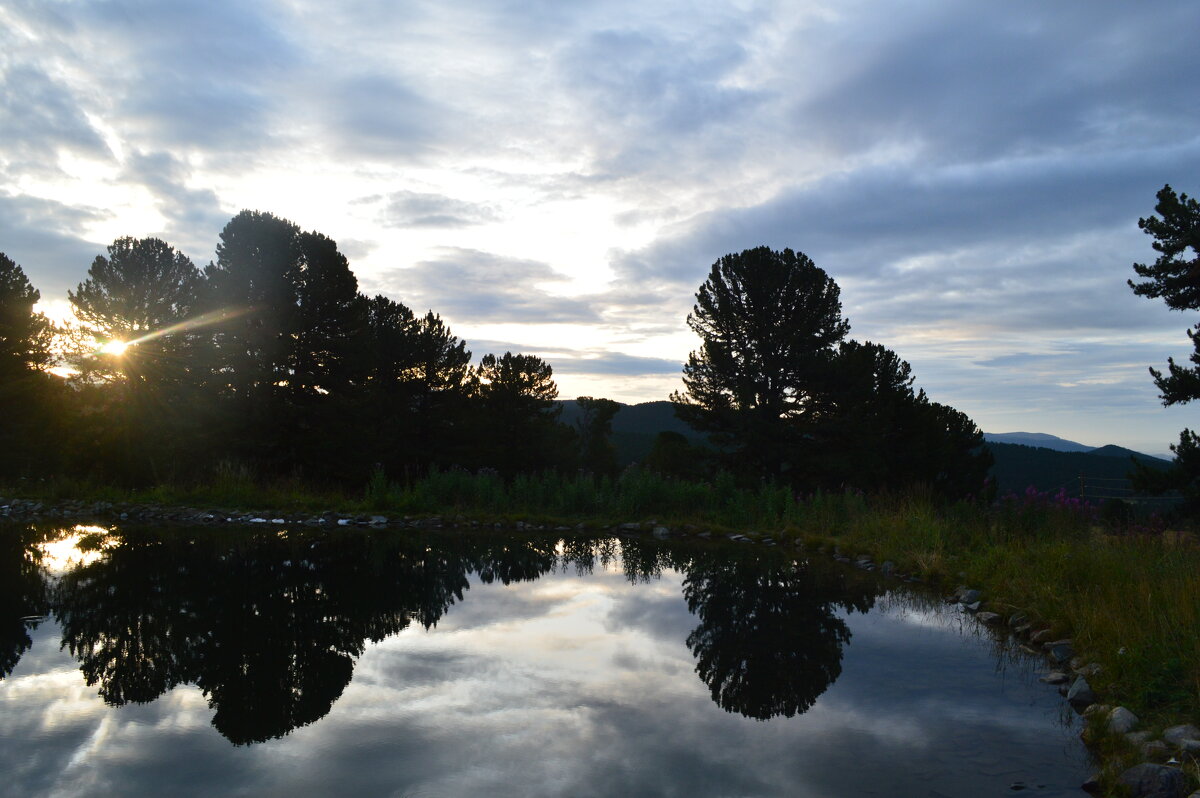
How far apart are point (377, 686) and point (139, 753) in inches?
62.3

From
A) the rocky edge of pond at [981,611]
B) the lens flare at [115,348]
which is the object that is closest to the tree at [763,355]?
the rocky edge of pond at [981,611]

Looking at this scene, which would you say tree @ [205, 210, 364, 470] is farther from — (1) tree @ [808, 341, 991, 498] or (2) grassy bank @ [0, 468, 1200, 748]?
(1) tree @ [808, 341, 991, 498]

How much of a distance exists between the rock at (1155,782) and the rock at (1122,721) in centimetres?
73

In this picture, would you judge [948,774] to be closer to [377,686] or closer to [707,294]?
[377,686]

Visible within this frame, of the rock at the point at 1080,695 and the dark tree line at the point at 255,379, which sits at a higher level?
the dark tree line at the point at 255,379

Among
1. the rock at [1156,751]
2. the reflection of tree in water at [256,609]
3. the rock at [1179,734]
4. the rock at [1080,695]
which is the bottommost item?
the reflection of tree in water at [256,609]

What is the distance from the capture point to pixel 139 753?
3998 millimetres

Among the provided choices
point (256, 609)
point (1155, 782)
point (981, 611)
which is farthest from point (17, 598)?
point (981, 611)

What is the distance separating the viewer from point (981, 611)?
8.02m

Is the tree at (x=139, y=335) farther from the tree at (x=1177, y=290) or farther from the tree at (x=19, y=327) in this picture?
the tree at (x=1177, y=290)

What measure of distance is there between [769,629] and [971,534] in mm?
5938

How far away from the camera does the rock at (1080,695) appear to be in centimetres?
500

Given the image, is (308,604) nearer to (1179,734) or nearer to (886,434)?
(1179,734)

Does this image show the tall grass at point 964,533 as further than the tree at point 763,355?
No
